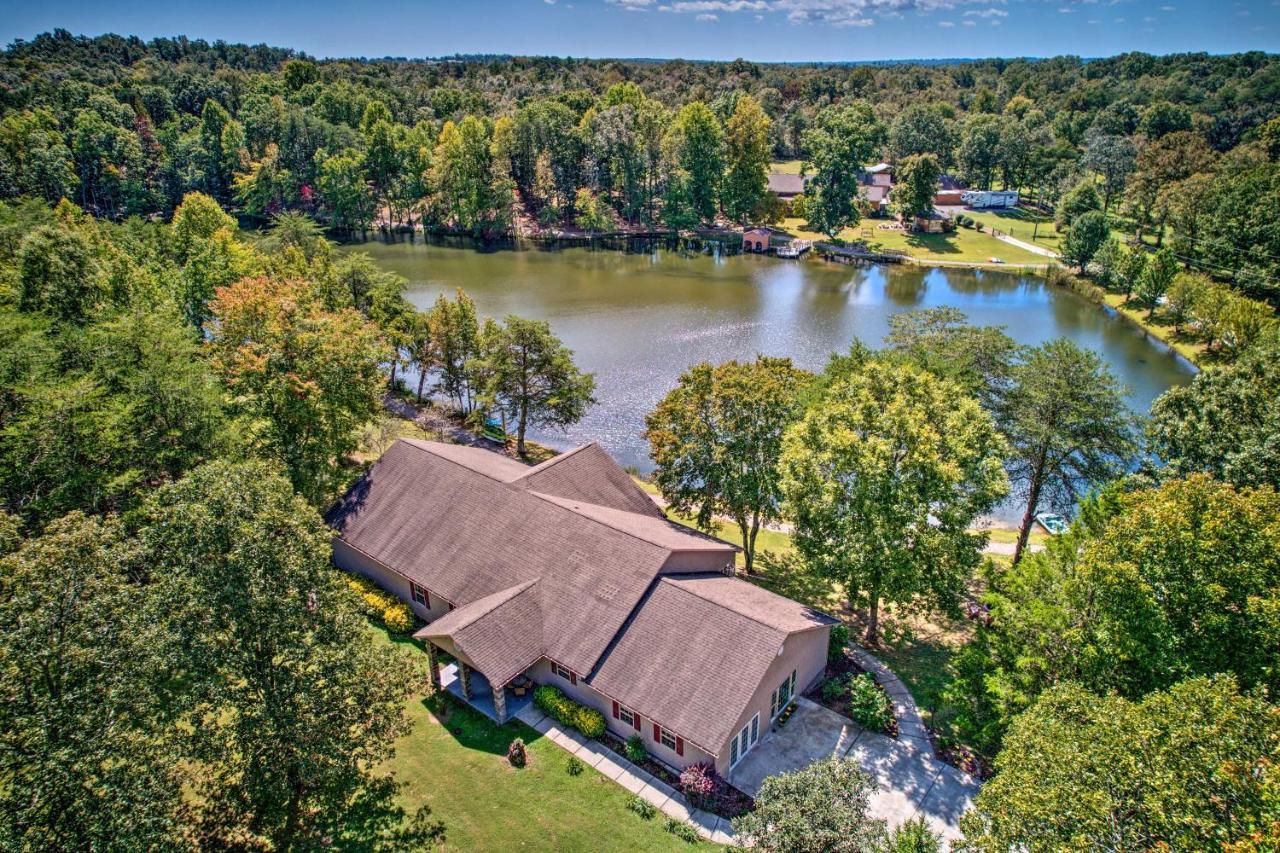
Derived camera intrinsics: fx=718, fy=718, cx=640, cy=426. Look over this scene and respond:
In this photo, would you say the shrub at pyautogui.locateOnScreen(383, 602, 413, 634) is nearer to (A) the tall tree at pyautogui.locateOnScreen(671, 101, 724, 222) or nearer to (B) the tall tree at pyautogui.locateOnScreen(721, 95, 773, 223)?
(A) the tall tree at pyautogui.locateOnScreen(671, 101, 724, 222)

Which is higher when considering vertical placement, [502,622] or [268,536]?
[268,536]

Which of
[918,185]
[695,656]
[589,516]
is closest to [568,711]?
[695,656]

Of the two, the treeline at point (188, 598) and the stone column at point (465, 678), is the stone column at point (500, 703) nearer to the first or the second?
the stone column at point (465, 678)

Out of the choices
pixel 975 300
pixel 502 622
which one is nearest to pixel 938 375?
pixel 502 622

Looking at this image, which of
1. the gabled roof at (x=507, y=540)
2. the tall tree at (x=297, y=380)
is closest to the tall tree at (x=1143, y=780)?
the gabled roof at (x=507, y=540)

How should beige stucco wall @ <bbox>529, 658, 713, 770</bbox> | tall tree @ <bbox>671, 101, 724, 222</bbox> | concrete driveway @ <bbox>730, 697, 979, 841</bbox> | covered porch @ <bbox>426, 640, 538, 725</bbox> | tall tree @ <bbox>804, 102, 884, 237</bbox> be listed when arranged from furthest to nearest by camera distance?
tall tree @ <bbox>671, 101, 724, 222</bbox>, tall tree @ <bbox>804, 102, 884, 237</bbox>, covered porch @ <bbox>426, 640, 538, 725</bbox>, beige stucco wall @ <bbox>529, 658, 713, 770</bbox>, concrete driveway @ <bbox>730, 697, 979, 841</bbox>

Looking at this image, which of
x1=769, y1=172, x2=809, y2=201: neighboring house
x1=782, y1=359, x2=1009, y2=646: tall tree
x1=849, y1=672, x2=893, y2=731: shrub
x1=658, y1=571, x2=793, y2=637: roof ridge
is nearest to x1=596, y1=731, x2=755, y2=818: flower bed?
x1=658, y1=571, x2=793, y2=637: roof ridge

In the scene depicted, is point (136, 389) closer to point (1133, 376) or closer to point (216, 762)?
point (216, 762)
